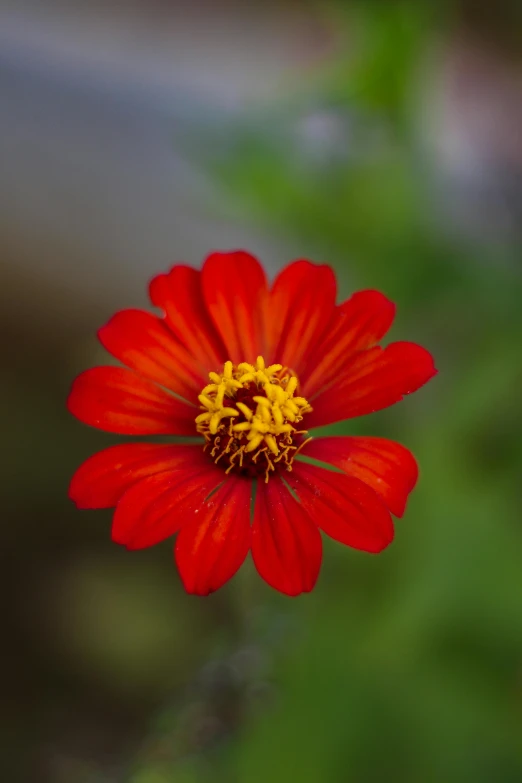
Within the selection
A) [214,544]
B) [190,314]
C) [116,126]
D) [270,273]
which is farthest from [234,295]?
[116,126]

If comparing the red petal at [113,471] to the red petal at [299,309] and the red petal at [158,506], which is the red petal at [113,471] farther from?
the red petal at [299,309]

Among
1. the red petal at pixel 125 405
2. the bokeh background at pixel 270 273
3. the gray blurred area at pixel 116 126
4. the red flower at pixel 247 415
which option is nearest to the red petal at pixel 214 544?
the red flower at pixel 247 415

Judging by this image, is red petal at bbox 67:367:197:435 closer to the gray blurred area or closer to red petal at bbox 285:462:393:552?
red petal at bbox 285:462:393:552

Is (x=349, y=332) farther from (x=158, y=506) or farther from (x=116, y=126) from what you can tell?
(x=116, y=126)

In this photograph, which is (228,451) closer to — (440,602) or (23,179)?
(440,602)

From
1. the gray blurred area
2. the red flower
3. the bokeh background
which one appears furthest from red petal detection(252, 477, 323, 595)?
the gray blurred area

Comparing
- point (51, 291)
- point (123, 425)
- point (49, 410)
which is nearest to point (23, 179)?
point (51, 291)

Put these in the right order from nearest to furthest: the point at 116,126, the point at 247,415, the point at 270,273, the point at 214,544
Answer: the point at 214,544
the point at 247,415
the point at 270,273
the point at 116,126
